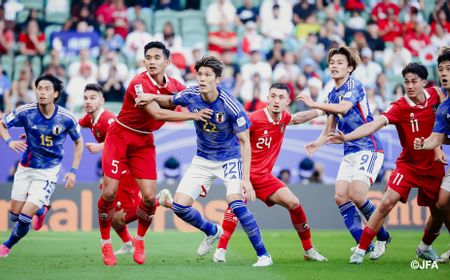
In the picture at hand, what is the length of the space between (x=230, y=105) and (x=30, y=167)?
3.69 meters

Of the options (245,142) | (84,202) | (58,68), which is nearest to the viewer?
(245,142)

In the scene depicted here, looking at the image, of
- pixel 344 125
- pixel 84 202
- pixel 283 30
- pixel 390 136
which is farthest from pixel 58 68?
pixel 344 125

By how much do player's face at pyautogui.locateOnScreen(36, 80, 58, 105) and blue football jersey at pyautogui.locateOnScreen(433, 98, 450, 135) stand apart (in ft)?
18.1

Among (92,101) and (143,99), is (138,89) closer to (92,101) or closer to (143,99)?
(143,99)

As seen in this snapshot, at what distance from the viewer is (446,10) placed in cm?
2433

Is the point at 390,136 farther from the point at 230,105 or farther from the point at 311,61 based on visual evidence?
the point at 230,105

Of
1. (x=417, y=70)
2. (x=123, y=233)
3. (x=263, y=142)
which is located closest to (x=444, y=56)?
(x=417, y=70)

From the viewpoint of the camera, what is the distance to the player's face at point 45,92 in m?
12.1

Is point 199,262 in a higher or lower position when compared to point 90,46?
lower

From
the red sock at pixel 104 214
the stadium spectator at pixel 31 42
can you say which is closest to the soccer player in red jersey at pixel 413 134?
the red sock at pixel 104 214

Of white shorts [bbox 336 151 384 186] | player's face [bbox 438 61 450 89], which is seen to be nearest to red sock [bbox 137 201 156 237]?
white shorts [bbox 336 151 384 186]

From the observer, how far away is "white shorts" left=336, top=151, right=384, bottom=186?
11562 mm

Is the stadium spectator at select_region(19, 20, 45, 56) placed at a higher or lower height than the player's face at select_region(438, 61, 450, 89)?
lower

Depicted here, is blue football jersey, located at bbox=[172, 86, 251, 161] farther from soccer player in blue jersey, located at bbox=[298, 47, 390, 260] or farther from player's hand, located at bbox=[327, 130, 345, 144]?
soccer player in blue jersey, located at bbox=[298, 47, 390, 260]
